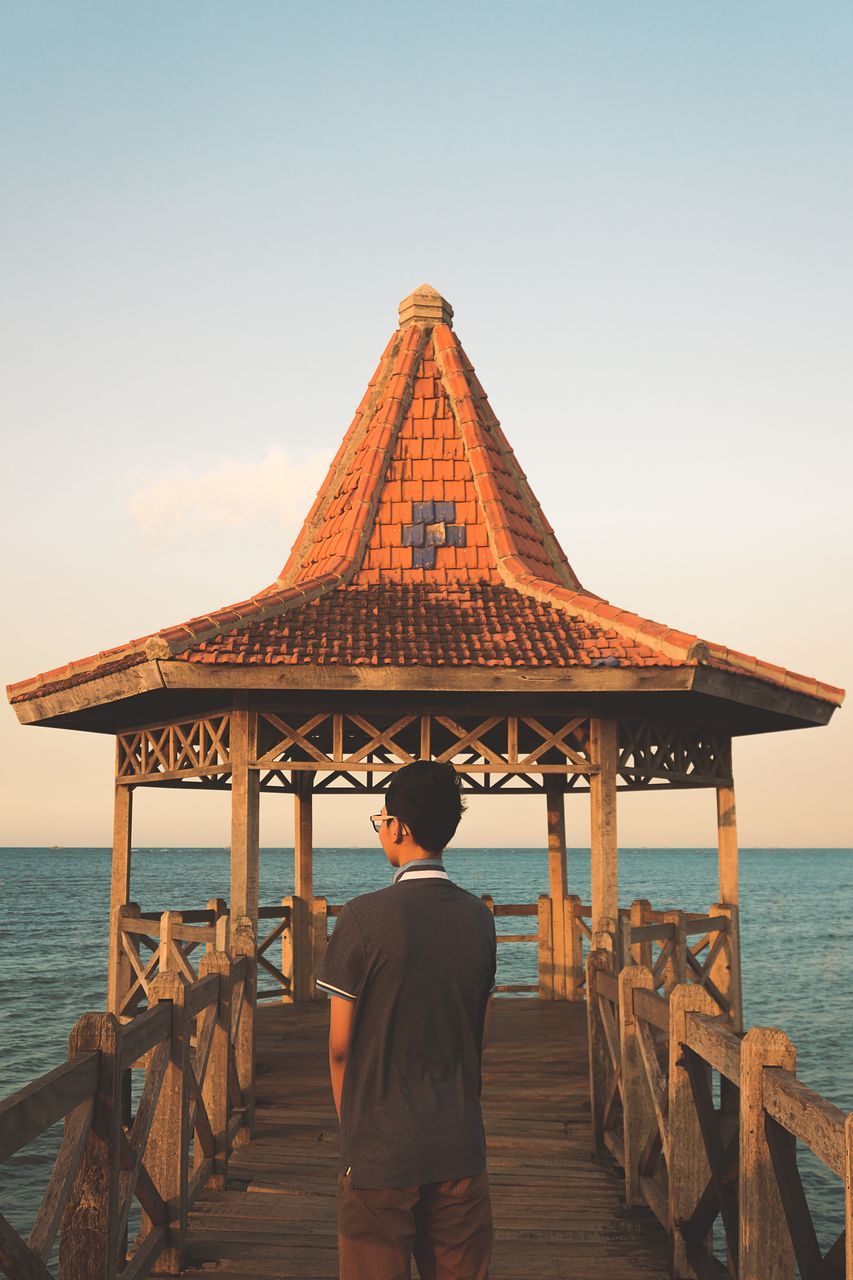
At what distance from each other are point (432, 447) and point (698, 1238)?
10.2 m

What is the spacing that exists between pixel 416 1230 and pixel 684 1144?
2.70 metres

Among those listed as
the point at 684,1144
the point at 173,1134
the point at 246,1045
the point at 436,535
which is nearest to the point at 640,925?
the point at 246,1045

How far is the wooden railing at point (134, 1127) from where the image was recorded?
159 inches

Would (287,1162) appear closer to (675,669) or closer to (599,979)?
(599,979)

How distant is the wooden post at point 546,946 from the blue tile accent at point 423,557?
4.49 meters

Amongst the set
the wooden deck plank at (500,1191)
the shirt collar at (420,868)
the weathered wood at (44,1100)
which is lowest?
the wooden deck plank at (500,1191)

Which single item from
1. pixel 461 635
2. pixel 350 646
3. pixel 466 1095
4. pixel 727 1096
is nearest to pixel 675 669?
pixel 461 635

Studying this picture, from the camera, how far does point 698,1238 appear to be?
5.89 meters

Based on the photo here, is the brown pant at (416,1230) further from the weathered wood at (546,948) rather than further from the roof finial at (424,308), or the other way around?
the roof finial at (424,308)

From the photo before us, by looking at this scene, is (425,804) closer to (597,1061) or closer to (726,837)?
(597,1061)

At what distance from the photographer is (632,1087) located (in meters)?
7.17

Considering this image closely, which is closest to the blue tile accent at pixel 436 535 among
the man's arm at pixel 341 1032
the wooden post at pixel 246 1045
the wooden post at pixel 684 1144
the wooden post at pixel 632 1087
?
the wooden post at pixel 246 1045

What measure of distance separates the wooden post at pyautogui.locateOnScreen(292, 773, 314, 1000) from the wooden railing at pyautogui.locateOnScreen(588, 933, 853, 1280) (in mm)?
5794

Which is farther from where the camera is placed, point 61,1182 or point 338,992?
point 61,1182
